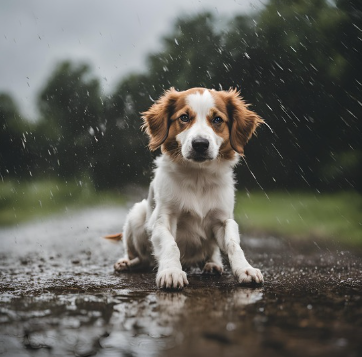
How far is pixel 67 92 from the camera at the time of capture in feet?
71.3

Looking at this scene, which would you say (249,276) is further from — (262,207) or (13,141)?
(13,141)

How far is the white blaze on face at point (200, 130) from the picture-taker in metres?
3.78

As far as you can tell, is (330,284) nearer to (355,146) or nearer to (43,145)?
(355,146)

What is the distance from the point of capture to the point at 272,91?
1273 centimetres

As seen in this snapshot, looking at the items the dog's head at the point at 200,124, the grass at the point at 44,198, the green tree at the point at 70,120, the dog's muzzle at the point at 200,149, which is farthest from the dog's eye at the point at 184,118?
the green tree at the point at 70,120

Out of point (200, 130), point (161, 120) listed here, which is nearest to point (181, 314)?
point (200, 130)

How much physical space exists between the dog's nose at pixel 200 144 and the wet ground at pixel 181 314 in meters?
1.00

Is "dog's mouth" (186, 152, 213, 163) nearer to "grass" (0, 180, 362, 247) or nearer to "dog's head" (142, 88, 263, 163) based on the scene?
"dog's head" (142, 88, 263, 163)

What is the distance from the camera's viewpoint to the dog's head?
381cm

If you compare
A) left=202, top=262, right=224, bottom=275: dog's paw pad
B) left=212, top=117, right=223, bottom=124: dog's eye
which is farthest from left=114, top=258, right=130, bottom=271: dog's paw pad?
left=212, top=117, right=223, bottom=124: dog's eye

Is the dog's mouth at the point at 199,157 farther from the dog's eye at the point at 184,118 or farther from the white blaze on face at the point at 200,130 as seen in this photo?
the dog's eye at the point at 184,118

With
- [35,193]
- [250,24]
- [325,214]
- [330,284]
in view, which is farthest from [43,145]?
[330,284]

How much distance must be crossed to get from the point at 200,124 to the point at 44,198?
15.5m

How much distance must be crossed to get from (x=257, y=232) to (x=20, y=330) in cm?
753
